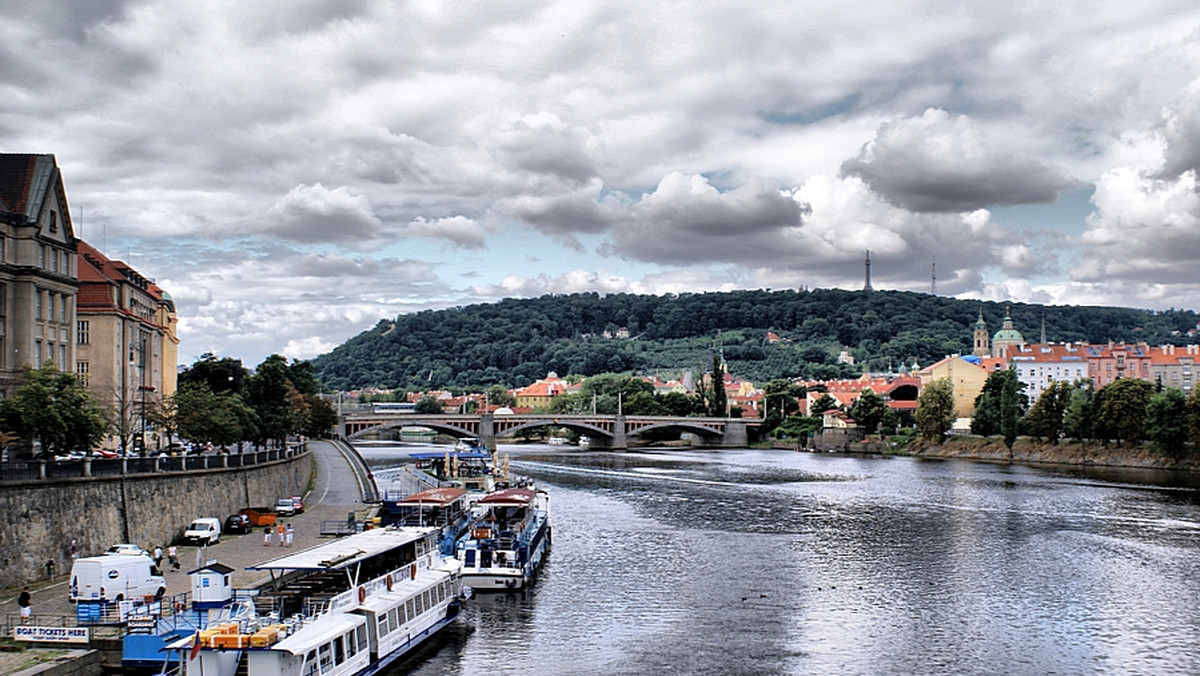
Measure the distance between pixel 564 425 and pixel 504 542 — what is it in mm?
116016

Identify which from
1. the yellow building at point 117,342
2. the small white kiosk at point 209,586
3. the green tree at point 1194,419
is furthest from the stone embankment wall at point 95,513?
the green tree at point 1194,419

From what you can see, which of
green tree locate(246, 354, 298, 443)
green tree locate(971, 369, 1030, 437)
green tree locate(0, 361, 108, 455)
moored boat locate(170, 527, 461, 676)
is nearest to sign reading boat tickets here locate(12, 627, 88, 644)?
moored boat locate(170, 527, 461, 676)

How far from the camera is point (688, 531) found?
66188 millimetres

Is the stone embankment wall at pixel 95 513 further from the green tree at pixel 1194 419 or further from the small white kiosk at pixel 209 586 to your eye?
the green tree at pixel 1194 419

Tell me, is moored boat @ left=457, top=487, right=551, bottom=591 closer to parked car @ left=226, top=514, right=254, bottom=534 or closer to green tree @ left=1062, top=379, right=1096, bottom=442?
parked car @ left=226, top=514, right=254, bottom=534

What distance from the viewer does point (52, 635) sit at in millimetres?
29938

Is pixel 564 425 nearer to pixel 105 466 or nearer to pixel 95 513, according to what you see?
pixel 105 466

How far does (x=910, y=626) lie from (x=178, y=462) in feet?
112

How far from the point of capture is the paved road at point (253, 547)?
114 feet

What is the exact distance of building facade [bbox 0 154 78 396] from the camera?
52.8m

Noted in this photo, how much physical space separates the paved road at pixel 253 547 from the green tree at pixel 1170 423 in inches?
3171

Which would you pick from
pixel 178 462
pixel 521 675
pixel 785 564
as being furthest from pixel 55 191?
pixel 785 564

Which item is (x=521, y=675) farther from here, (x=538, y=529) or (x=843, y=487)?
(x=843, y=487)

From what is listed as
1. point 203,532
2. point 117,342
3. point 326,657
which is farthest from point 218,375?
point 326,657
